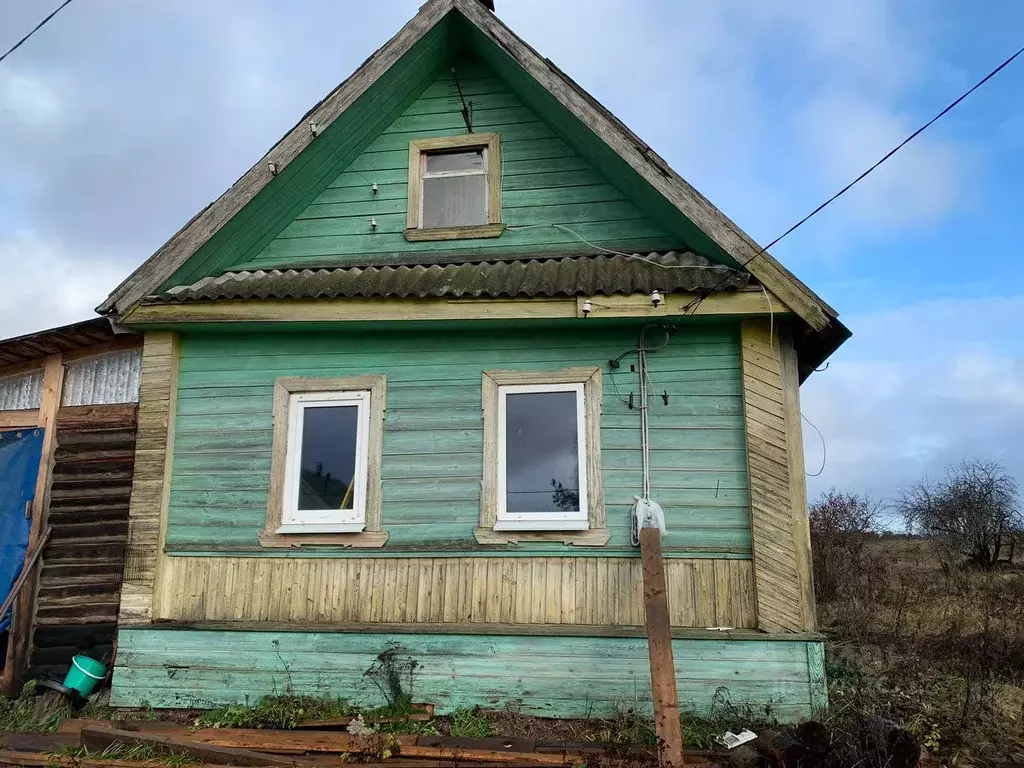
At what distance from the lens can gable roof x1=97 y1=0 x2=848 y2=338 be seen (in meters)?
6.05

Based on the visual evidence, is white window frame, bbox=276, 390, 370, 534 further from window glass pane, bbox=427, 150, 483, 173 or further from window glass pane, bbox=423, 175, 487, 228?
window glass pane, bbox=427, 150, 483, 173

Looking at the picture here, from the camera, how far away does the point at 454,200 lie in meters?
7.26

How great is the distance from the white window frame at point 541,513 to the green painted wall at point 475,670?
2.95ft

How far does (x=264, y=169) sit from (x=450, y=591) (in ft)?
13.3

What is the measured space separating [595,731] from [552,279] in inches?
140

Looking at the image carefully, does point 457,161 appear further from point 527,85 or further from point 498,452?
point 498,452

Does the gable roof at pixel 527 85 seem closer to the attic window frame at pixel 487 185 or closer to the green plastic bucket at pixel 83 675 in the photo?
the attic window frame at pixel 487 185

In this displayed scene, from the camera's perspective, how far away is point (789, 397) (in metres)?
6.04

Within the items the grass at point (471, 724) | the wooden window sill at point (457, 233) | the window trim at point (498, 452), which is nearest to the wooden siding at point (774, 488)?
the window trim at point (498, 452)

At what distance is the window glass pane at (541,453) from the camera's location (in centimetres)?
616

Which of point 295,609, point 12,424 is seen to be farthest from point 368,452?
point 12,424

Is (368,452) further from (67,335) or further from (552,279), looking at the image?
(67,335)

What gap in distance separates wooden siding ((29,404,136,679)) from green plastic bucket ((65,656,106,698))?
9.2 inches

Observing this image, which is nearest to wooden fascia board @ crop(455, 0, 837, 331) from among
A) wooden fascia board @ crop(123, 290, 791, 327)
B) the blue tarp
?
wooden fascia board @ crop(123, 290, 791, 327)
